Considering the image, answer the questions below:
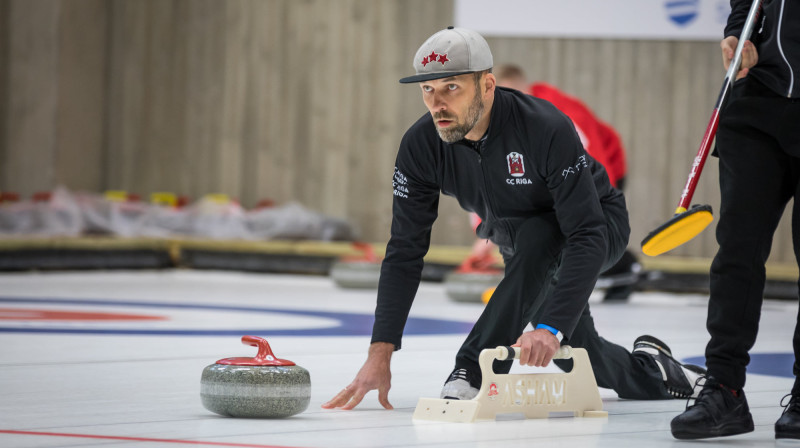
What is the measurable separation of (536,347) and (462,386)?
292mm

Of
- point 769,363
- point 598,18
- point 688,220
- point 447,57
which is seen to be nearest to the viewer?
point 688,220

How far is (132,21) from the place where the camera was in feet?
35.3

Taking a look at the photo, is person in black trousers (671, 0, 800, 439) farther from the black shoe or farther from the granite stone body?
the granite stone body

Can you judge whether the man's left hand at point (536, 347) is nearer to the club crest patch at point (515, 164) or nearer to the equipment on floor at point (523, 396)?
the equipment on floor at point (523, 396)

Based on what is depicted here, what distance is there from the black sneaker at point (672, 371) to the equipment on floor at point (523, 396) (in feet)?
1.33

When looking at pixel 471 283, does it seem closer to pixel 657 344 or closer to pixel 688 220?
pixel 657 344

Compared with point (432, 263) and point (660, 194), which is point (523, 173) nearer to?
point (432, 263)

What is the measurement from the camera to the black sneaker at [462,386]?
263 cm

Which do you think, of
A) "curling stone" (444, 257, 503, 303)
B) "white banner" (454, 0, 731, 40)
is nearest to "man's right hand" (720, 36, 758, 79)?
"curling stone" (444, 257, 503, 303)

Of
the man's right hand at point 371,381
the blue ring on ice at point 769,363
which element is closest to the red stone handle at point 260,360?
the man's right hand at point 371,381

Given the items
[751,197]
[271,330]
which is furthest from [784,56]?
[271,330]

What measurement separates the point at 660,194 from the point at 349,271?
284 cm

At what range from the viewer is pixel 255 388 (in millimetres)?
2422

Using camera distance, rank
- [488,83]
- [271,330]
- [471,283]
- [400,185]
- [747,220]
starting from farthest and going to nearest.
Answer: [471,283], [271,330], [400,185], [488,83], [747,220]
